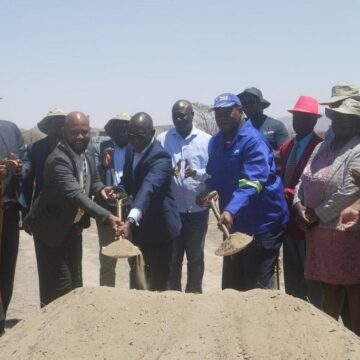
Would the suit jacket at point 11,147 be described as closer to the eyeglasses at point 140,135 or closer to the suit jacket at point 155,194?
the suit jacket at point 155,194

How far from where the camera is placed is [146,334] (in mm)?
3068

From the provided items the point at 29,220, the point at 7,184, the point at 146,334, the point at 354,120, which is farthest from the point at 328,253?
the point at 7,184

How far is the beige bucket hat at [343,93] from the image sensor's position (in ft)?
14.7

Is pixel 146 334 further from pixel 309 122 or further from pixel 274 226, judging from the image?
pixel 309 122

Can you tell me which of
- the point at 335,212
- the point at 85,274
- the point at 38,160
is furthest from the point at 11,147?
the point at 85,274

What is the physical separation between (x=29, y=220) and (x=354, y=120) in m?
2.54

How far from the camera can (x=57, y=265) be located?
470 cm

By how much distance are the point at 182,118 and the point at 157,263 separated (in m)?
1.66

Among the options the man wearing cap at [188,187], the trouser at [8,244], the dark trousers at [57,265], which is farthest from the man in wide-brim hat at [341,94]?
the trouser at [8,244]

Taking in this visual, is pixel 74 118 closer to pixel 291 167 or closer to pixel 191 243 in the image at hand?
pixel 291 167

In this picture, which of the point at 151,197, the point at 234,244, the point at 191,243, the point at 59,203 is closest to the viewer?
the point at 234,244

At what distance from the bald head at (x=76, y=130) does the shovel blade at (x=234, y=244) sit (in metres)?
1.34

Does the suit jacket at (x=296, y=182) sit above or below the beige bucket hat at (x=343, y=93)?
below

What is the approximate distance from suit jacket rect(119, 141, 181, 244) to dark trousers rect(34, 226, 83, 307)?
55cm
